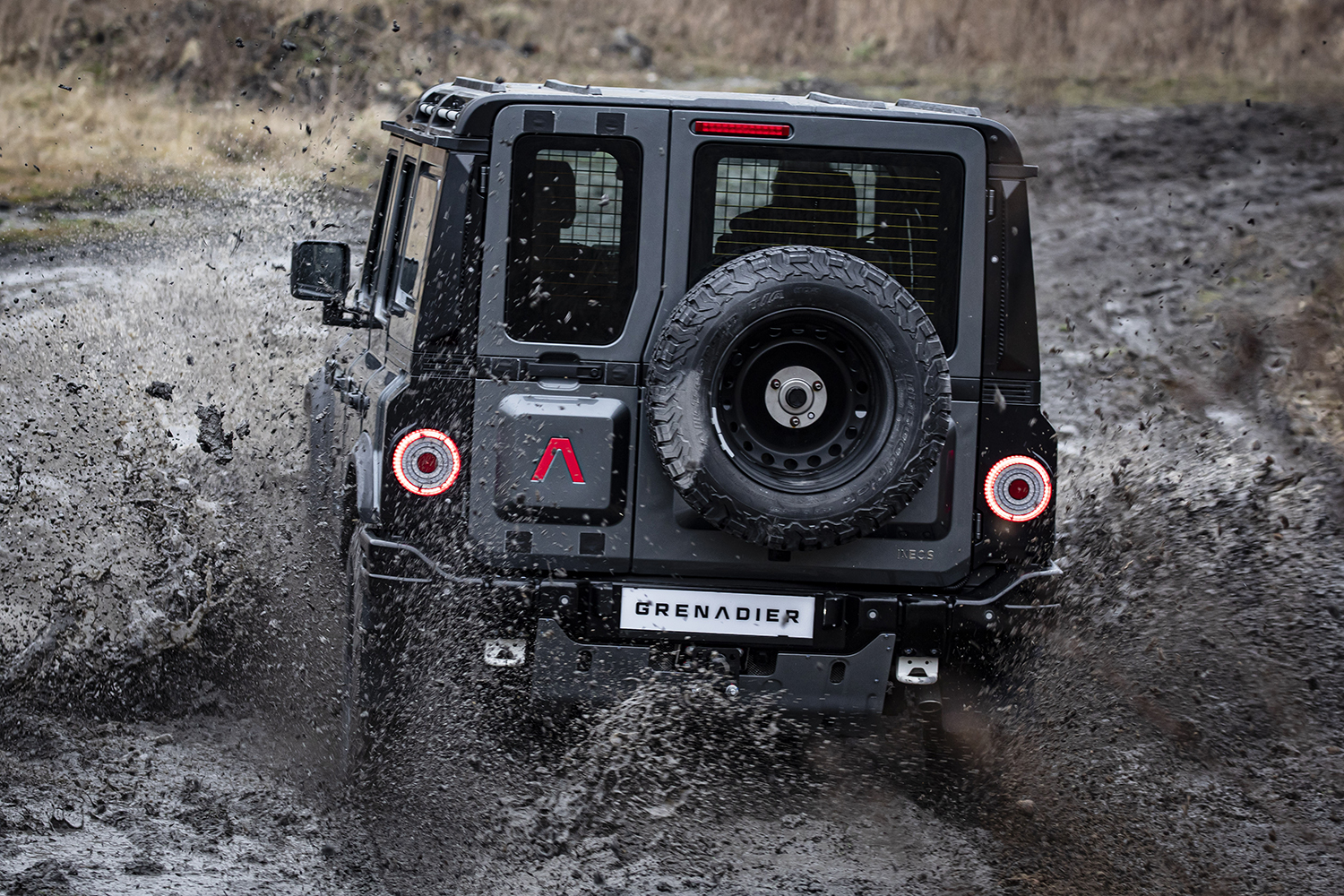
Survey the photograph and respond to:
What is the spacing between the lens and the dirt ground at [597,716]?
13.6 feet

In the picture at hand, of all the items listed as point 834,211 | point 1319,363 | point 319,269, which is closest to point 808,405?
point 834,211

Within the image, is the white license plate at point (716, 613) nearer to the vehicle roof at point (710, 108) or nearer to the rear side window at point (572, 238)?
the rear side window at point (572, 238)

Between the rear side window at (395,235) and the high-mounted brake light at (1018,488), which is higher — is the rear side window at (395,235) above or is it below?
above

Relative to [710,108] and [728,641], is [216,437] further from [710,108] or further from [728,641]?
[710,108]

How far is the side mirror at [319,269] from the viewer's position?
529 cm

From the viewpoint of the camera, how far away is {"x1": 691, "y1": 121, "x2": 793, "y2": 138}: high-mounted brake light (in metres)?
4.27

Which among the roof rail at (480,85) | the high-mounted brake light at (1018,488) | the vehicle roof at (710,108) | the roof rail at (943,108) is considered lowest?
the high-mounted brake light at (1018,488)

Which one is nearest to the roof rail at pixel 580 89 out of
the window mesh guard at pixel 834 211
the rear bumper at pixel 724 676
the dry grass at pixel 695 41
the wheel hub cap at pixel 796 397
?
the window mesh guard at pixel 834 211

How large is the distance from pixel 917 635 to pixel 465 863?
5.38 ft

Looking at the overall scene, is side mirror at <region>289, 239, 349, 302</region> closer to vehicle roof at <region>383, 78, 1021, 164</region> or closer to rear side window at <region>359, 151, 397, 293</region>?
rear side window at <region>359, 151, 397, 293</region>

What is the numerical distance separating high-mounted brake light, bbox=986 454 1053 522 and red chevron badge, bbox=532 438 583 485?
1379mm

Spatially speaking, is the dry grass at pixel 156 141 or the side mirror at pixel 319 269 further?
the dry grass at pixel 156 141

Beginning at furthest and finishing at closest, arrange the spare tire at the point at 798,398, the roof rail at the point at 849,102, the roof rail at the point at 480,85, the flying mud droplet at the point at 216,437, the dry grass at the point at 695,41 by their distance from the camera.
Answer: the dry grass at the point at 695,41
the flying mud droplet at the point at 216,437
the roof rail at the point at 480,85
the roof rail at the point at 849,102
the spare tire at the point at 798,398

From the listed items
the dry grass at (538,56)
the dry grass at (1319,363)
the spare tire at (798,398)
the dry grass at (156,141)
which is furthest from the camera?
the dry grass at (538,56)
